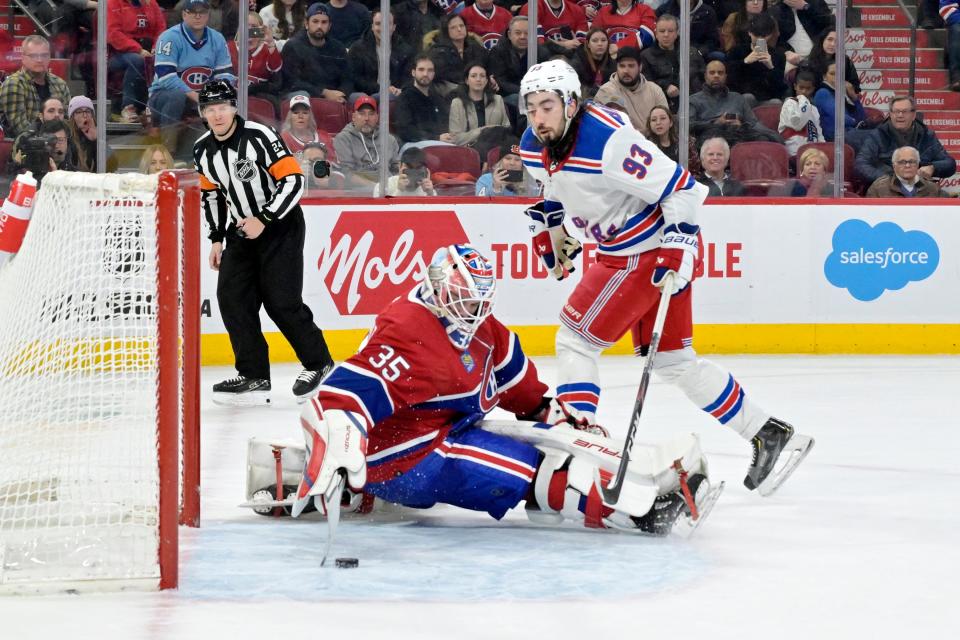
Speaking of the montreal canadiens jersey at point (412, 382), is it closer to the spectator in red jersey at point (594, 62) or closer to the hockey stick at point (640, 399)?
the hockey stick at point (640, 399)

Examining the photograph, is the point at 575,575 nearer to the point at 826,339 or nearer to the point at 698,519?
the point at 698,519

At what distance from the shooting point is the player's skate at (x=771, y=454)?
430cm

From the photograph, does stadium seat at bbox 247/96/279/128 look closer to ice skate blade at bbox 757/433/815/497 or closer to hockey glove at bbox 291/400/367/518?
ice skate blade at bbox 757/433/815/497

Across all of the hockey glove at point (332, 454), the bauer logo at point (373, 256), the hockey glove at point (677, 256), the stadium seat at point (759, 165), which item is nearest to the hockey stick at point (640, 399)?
the hockey glove at point (677, 256)

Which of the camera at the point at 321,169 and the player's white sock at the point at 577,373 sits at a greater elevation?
the camera at the point at 321,169

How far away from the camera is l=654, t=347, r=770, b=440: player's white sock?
4.29 m

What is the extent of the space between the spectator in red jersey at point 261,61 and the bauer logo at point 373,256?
694mm

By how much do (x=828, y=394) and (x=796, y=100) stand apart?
198 centimetres

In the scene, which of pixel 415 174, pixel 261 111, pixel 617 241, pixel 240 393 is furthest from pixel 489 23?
pixel 617 241

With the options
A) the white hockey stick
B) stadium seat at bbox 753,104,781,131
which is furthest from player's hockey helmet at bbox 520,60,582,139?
stadium seat at bbox 753,104,781,131

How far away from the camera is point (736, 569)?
3.42m

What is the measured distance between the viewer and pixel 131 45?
7.17m

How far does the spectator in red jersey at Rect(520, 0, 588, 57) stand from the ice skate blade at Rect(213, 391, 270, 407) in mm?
2601

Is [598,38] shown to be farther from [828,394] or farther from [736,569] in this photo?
[736,569]
